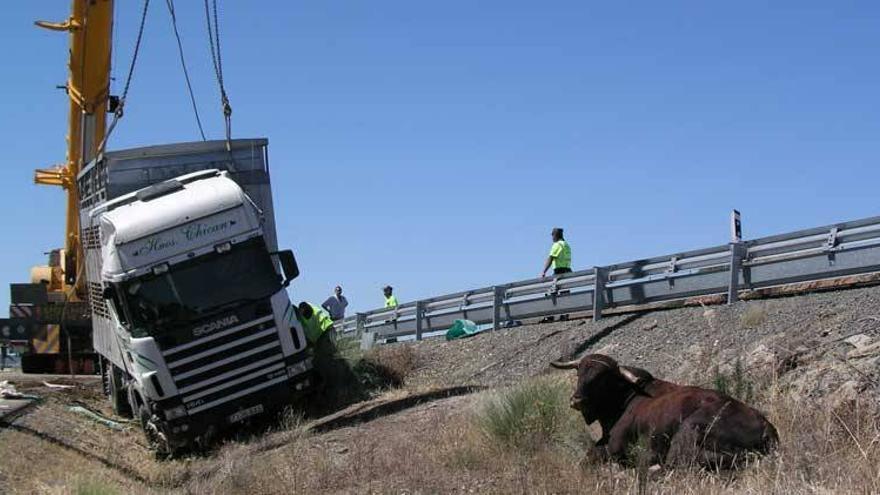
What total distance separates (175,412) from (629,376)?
8380 millimetres

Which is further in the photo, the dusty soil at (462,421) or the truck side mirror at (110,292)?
the truck side mirror at (110,292)

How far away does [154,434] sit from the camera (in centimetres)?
1784

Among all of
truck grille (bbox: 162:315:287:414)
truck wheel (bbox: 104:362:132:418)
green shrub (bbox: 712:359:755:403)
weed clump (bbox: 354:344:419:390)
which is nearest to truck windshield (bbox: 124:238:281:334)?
truck grille (bbox: 162:315:287:414)

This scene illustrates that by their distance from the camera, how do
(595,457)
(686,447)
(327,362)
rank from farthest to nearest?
1. (327,362)
2. (595,457)
3. (686,447)

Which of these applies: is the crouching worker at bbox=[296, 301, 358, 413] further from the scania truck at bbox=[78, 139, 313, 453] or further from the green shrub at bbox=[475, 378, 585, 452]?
the green shrub at bbox=[475, 378, 585, 452]

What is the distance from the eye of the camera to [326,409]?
1973 cm

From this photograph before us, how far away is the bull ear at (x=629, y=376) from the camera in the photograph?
10.8m

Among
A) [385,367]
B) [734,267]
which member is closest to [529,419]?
[734,267]

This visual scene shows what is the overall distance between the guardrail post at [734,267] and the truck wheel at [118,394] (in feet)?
32.0

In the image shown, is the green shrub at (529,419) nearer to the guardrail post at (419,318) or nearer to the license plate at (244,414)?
the license plate at (244,414)

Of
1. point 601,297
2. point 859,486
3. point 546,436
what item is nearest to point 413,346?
point 601,297

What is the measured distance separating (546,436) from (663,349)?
5.07 metres

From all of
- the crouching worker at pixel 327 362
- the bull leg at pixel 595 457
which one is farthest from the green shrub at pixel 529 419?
the crouching worker at pixel 327 362

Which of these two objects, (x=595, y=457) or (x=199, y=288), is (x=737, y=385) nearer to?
(x=595, y=457)
